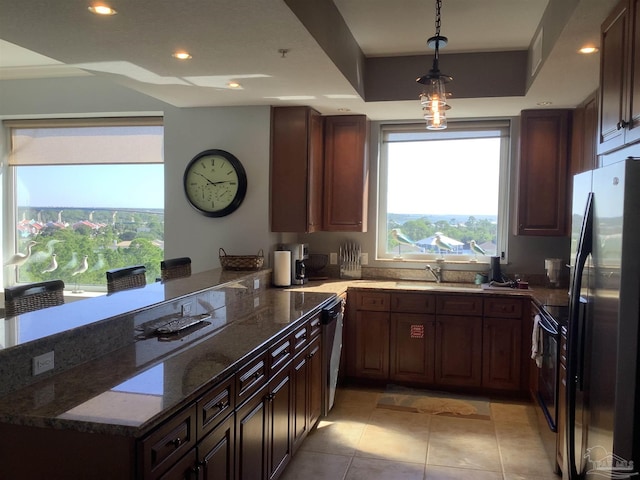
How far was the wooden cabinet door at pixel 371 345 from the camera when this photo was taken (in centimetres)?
435

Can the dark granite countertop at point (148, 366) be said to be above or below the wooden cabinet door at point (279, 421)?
above

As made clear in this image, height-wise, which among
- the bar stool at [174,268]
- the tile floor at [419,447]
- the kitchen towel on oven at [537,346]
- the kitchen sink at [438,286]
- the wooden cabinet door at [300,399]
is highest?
the bar stool at [174,268]

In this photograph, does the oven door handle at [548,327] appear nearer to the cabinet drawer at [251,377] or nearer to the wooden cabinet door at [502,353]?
the wooden cabinet door at [502,353]

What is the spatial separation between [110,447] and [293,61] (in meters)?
2.26

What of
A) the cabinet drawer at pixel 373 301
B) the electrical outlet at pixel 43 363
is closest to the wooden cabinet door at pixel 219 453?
the electrical outlet at pixel 43 363

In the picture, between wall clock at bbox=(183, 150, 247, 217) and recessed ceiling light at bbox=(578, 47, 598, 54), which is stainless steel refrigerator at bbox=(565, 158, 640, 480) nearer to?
recessed ceiling light at bbox=(578, 47, 598, 54)

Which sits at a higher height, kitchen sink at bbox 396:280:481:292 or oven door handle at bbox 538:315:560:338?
kitchen sink at bbox 396:280:481:292

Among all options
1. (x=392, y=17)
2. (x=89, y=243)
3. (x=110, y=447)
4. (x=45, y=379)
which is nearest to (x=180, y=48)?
(x=392, y=17)

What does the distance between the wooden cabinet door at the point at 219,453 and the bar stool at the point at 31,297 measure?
4.51ft

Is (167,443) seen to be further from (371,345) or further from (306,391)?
(371,345)

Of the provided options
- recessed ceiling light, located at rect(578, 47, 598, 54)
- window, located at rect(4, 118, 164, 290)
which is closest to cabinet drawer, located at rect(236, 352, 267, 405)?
recessed ceiling light, located at rect(578, 47, 598, 54)

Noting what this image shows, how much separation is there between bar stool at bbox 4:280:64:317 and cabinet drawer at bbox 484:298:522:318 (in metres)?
3.07

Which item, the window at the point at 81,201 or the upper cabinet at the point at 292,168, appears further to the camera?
the window at the point at 81,201

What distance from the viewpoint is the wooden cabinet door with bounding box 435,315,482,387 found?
4.18 meters
